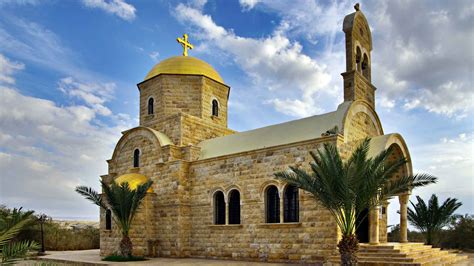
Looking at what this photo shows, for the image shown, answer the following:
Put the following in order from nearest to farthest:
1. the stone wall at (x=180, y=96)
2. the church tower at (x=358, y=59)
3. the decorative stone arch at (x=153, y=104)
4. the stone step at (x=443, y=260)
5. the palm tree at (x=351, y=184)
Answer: the palm tree at (x=351, y=184), the stone step at (x=443, y=260), the church tower at (x=358, y=59), the stone wall at (x=180, y=96), the decorative stone arch at (x=153, y=104)

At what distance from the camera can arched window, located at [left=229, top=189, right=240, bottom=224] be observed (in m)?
15.4

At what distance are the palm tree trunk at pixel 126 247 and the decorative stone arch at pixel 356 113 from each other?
344 inches

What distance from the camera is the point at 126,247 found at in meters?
15.7

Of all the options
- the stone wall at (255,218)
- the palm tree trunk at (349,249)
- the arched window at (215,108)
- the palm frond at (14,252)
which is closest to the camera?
the palm frond at (14,252)

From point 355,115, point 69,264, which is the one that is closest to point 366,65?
point 355,115

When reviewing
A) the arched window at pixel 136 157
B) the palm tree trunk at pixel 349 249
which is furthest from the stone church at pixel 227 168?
the palm tree trunk at pixel 349 249

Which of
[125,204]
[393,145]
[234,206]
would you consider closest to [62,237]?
[125,204]

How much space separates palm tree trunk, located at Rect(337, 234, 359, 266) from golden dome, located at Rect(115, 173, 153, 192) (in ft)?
30.1

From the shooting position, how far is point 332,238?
12.4 meters

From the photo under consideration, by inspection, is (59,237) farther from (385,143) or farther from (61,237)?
(385,143)

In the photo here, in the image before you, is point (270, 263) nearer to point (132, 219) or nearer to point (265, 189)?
point (265, 189)

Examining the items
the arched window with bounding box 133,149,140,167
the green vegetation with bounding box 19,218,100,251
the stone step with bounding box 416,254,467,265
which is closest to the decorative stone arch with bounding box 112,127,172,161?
the arched window with bounding box 133,149,140,167

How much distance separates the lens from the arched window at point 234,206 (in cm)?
1541

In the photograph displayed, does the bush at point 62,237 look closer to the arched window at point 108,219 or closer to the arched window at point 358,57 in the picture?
the arched window at point 108,219
